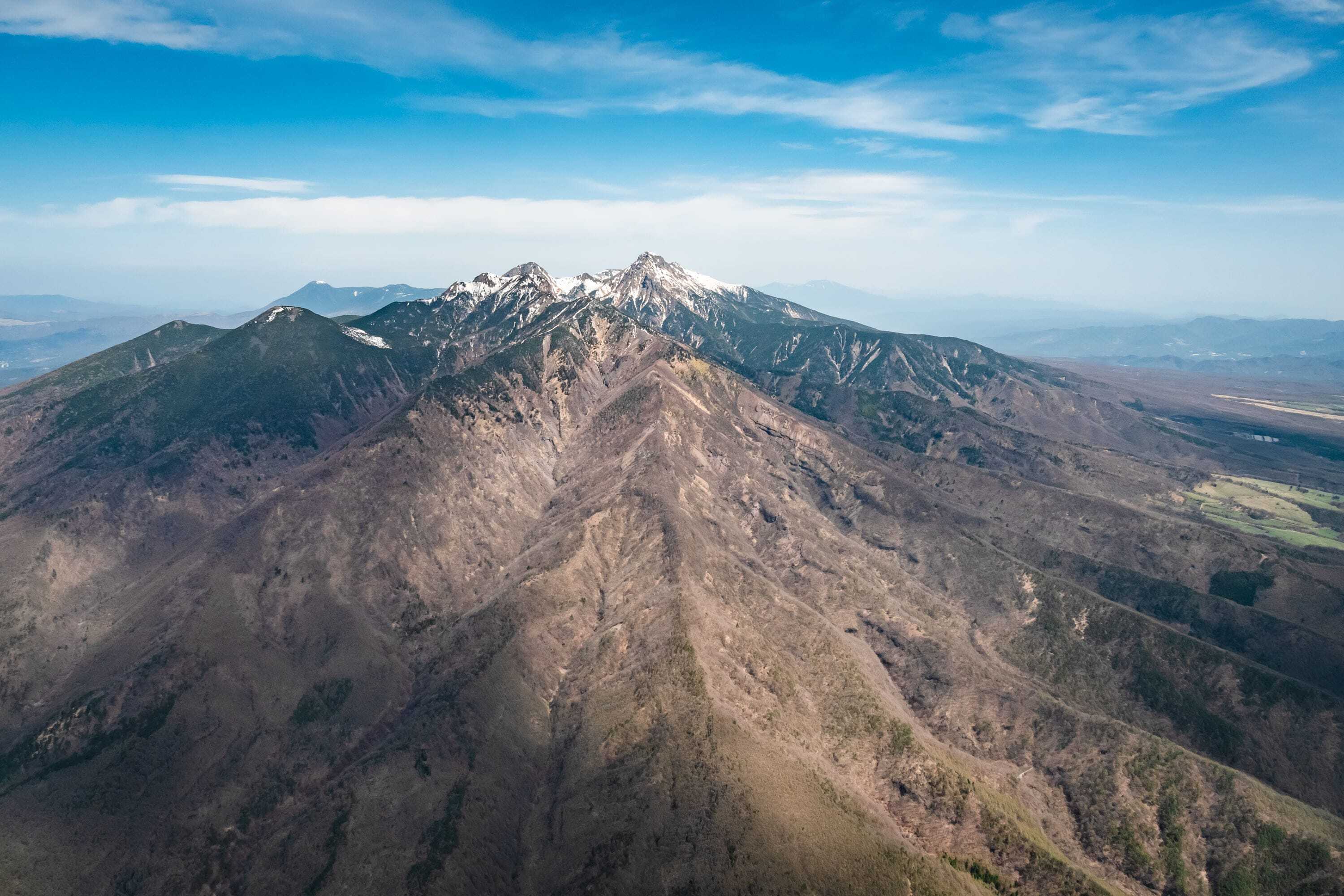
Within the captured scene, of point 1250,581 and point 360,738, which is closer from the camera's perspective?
point 360,738

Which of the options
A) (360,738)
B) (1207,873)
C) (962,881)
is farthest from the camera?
(360,738)

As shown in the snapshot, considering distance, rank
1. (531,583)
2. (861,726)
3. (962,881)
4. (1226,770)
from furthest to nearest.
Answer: (531,583)
(861,726)
(1226,770)
(962,881)

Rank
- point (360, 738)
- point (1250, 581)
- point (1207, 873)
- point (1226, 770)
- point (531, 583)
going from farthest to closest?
point (1250, 581), point (531, 583), point (360, 738), point (1226, 770), point (1207, 873)

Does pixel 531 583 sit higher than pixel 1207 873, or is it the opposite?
pixel 531 583

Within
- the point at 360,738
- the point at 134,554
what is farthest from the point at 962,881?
the point at 134,554

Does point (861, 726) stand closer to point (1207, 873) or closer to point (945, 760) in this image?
point (945, 760)

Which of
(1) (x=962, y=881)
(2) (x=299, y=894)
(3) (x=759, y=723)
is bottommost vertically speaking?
(2) (x=299, y=894)

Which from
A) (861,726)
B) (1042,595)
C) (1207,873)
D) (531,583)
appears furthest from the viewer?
(1042,595)

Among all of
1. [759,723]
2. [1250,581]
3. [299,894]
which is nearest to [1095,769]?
[759,723]

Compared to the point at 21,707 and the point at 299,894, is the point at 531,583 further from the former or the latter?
the point at 21,707
